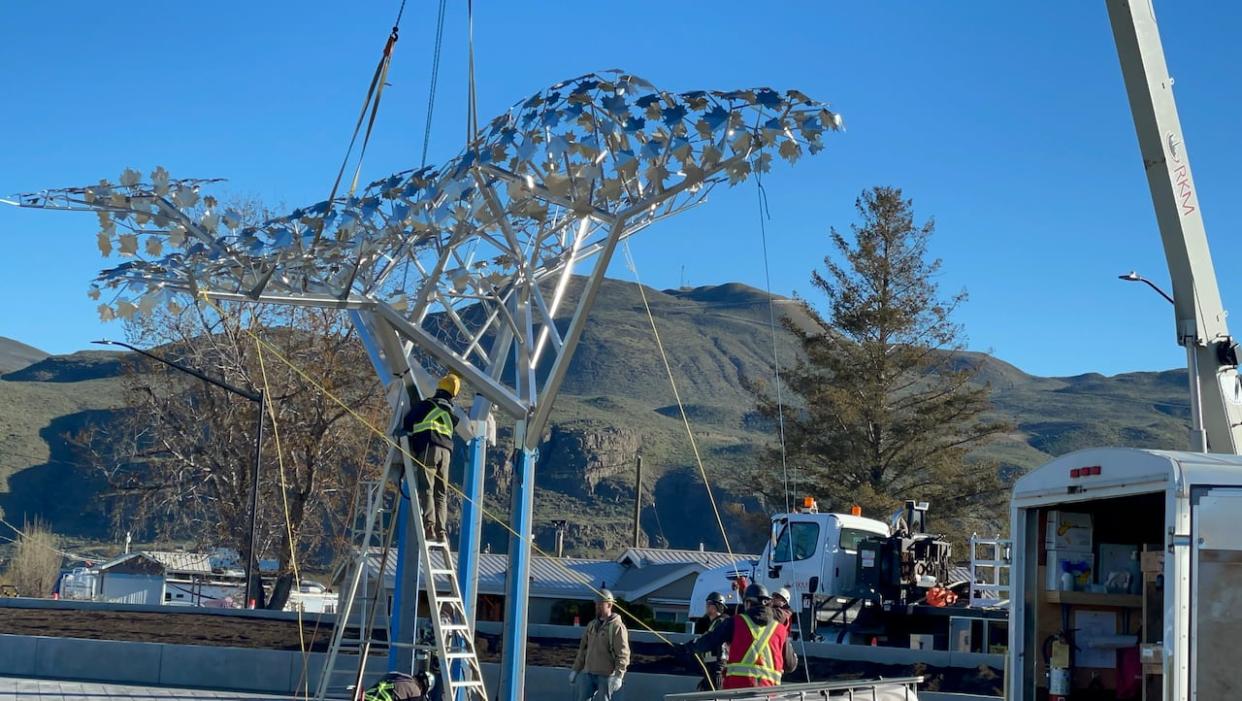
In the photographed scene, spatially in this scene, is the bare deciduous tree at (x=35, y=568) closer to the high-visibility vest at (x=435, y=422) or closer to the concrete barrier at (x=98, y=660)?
the concrete barrier at (x=98, y=660)

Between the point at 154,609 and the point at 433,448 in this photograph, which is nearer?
the point at 433,448

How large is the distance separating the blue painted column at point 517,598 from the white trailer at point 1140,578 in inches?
272

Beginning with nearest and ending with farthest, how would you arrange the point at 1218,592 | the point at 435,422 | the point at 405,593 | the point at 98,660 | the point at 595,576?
the point at 1218,592
the point at 435,422
the point at 405,593
the point at 98,660
the point at 595,576

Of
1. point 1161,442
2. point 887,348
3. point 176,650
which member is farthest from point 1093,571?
point 1161,442

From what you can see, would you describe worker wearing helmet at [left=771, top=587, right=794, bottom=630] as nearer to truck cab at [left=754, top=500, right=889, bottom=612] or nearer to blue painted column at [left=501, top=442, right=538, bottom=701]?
blue painted column at [left=501, top=442, right=538, bottom=701]

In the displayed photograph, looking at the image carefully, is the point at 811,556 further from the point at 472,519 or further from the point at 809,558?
the point at 472,519

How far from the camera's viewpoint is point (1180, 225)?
1430 cm

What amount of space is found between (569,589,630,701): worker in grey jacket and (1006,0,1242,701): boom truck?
5.03 meters

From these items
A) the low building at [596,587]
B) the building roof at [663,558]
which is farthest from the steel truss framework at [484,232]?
the building roof at [663,558]

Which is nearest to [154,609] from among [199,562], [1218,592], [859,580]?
[859,580]

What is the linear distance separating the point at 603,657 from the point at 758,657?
12.6ft

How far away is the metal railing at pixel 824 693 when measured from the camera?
9797 millimetres

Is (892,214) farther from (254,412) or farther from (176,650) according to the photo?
(176,650)

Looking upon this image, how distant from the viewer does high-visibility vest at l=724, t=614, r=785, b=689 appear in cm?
1187
